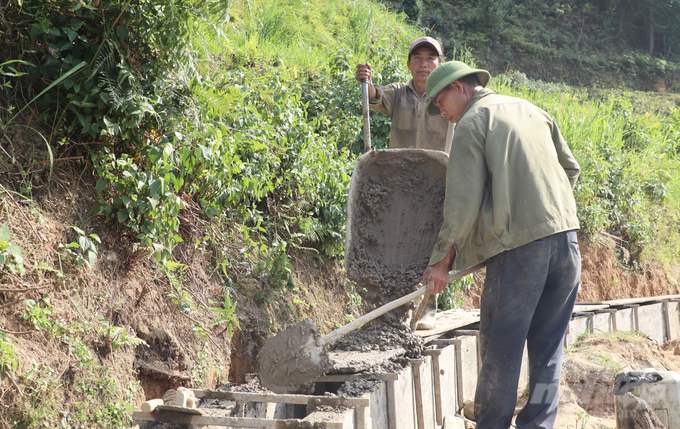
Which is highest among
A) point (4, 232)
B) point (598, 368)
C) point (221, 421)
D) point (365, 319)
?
point (4, 232)

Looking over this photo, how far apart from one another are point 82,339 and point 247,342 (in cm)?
129

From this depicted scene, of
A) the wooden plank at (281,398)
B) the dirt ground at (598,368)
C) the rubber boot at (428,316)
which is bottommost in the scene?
the dirt ground at (598,368)

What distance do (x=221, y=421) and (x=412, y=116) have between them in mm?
2989

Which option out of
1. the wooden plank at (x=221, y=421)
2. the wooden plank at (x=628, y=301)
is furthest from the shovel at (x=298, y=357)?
the wooden plank at (x=628, y=301)

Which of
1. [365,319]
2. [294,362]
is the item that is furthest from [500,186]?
[294,362]

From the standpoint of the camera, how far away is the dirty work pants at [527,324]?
2.53 m

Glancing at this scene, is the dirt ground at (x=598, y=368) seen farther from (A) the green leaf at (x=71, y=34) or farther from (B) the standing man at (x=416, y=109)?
(A) the green leaf at (x=71, y=34)

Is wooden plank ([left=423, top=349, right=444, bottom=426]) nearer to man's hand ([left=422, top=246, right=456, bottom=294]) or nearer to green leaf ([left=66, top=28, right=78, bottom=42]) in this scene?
man's hand ([left=422, top=246, right=456, bottom=294])

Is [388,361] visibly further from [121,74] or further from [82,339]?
[121,74]

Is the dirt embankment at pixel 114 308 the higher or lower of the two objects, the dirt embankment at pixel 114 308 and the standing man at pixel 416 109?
the lower

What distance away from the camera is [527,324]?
2.54 m

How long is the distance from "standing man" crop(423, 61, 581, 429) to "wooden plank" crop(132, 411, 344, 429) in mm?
936

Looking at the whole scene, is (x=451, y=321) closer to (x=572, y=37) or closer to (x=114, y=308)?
(x=114, y=308)

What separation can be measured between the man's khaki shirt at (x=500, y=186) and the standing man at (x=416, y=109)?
64.0 inches
